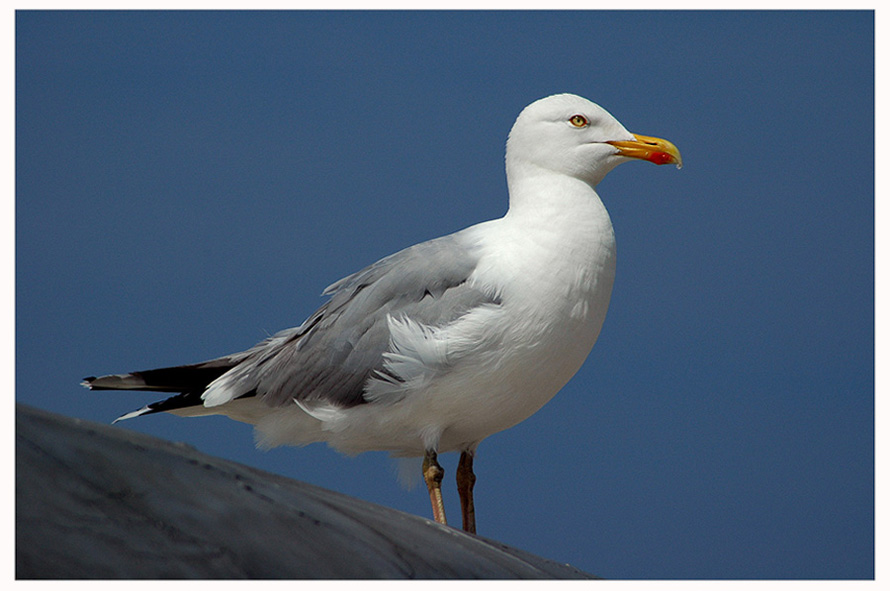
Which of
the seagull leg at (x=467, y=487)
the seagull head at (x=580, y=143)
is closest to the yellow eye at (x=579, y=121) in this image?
the seagull head at (x=580, y=143)

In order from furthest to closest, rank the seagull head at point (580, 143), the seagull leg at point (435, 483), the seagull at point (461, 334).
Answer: the seagull head at point (580, 143) → the seagull leg at point (435, 483) → the seagull at point (461, 334)

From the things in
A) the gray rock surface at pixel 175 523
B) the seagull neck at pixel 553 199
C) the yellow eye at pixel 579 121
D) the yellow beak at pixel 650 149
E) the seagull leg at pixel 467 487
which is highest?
the yellow eye at pixel 579 121

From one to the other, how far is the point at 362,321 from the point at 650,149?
1582 mm

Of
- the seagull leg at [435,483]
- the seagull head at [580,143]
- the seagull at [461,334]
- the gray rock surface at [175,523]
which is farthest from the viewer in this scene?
the seagull head at [580,143]

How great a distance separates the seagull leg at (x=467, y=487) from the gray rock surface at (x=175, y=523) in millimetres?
1347

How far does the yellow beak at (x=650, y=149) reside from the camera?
166 inches

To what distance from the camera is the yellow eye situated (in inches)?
167

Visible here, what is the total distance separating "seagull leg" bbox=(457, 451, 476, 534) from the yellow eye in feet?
5.44

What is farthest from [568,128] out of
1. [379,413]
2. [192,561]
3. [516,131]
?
[192,561]

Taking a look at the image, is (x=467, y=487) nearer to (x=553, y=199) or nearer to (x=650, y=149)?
(x=553, y=199)

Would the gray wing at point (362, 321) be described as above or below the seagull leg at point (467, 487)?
above

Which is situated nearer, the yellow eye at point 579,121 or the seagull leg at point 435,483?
the seagull leg at point 435,483

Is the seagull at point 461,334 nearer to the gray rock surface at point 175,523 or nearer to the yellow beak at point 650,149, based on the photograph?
the yellow beak at point 650,149

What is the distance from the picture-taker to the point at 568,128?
4242 millimetres
